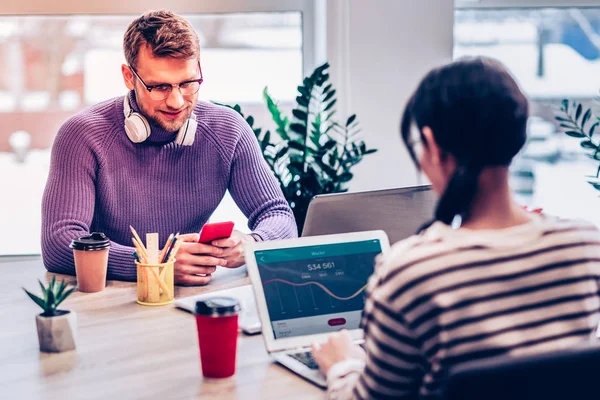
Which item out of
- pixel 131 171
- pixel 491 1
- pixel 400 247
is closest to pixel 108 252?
pixel 131 171

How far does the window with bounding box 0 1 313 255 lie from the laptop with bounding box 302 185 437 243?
61.3 inches

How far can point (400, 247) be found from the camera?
0.98m

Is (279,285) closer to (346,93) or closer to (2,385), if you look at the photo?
Answer: (2,385)

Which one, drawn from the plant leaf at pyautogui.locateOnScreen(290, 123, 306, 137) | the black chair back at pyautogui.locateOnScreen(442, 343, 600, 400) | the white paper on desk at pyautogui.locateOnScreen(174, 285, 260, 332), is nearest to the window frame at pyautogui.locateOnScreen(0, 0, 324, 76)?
the plant leaf at pyautogui.locateOnScreen(290, 123, 306, 137)

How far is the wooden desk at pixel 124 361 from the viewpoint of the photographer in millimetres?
1186

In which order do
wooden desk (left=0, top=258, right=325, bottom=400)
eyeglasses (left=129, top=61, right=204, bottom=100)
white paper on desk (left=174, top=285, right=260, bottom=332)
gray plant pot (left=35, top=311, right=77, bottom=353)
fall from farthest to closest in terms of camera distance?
1. eyeglasses (left=129, top=61, right=204, bottom=100)
2. white paper on desk (left=174, top=285, right=260, bottom=332)
3. gray plant pot (left=35, top=311, right=77, bottom=353)
4. wooden desk (left=0, top=258, right=325, bottom=400)

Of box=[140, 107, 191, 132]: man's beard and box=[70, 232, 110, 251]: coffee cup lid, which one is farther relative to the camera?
box=[140, 107, 191, 132]: man's beard

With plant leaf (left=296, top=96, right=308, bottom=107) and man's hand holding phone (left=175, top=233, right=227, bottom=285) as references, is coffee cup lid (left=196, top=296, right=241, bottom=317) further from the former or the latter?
plant leaf (left=296, top=96, right=308, bottom=107)

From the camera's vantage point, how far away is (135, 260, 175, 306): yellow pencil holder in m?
1.65

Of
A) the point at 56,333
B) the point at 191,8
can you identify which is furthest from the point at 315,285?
the point at 191,8

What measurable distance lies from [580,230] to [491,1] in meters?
2.41

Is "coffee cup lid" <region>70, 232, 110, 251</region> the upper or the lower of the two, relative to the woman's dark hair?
lower

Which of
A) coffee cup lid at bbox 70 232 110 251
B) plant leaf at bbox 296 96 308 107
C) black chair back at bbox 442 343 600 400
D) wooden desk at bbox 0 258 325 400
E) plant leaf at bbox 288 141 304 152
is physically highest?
plant leaf at bbox 296 96 308 107

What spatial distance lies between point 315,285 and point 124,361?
1.28 feet
